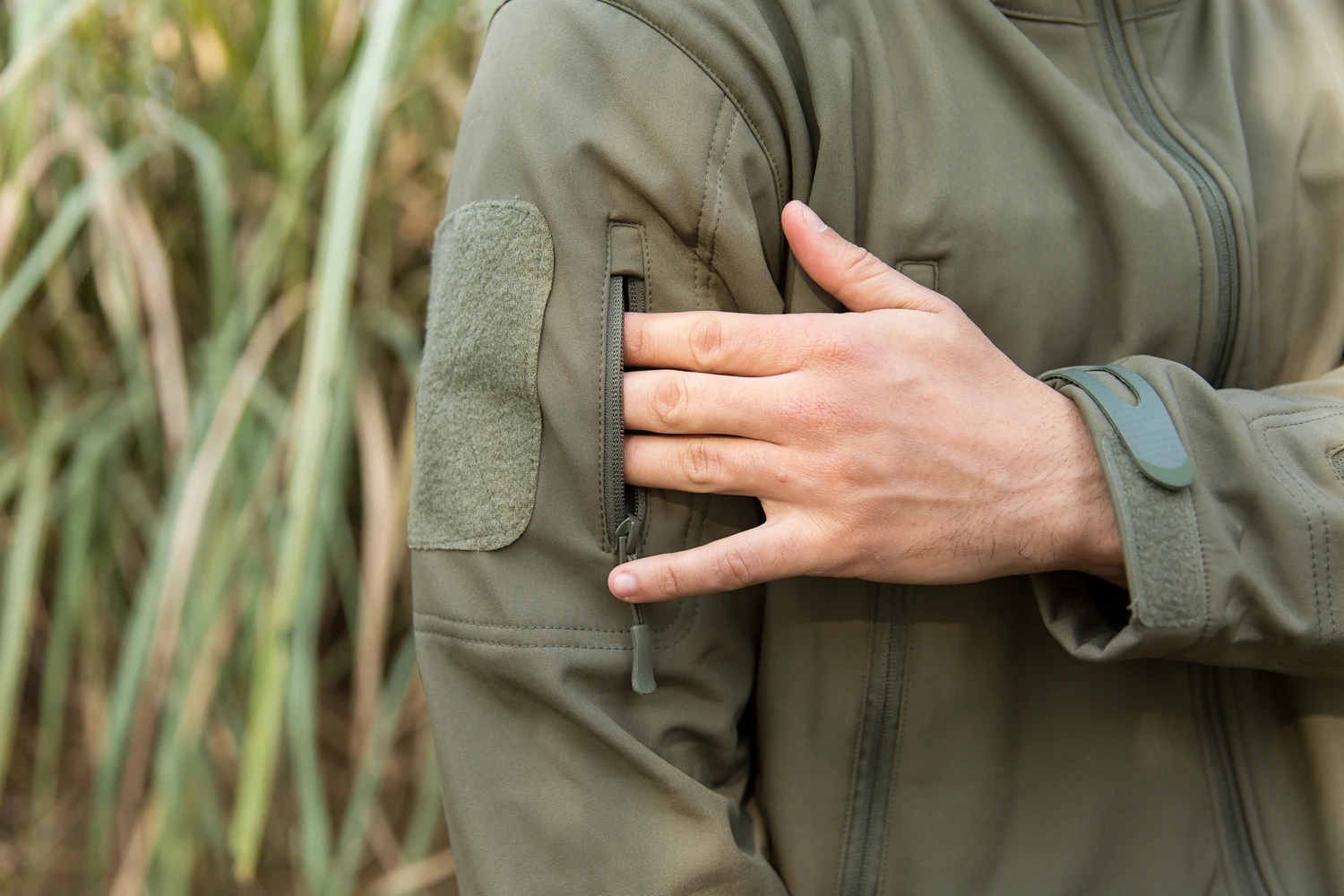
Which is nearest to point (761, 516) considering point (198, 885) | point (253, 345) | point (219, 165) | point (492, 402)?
point (492, 402)

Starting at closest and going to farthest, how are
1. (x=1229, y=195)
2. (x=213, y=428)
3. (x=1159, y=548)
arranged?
(x=1159, y=548)
(x=1229, y=195)
(x=213, y=428)

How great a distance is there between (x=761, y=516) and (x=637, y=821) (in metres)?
0.28

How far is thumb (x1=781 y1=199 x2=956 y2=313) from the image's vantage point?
0.67 meters

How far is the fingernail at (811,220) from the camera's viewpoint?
0.67m

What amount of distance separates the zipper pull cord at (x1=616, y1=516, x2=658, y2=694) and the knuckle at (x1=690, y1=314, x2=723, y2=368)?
0.15 m

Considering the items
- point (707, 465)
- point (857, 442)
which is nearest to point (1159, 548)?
point (857, 442)

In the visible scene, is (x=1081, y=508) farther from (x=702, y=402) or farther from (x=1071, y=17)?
(x=1071, y=17)

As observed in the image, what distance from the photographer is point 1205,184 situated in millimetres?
764

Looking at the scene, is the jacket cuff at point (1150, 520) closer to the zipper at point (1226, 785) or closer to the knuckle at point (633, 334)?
the zipper at point (1226, 785)

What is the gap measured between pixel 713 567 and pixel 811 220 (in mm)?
288

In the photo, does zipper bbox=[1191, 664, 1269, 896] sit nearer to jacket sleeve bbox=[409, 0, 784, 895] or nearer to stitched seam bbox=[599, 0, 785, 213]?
jacket sleeve bbox=[409, 0, 784, 895]

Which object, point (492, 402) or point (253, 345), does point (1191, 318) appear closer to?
point (492, 402)

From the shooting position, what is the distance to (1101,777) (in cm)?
78

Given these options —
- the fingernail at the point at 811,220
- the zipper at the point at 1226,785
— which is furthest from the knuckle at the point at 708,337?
the zipper at the point at 1226,785
